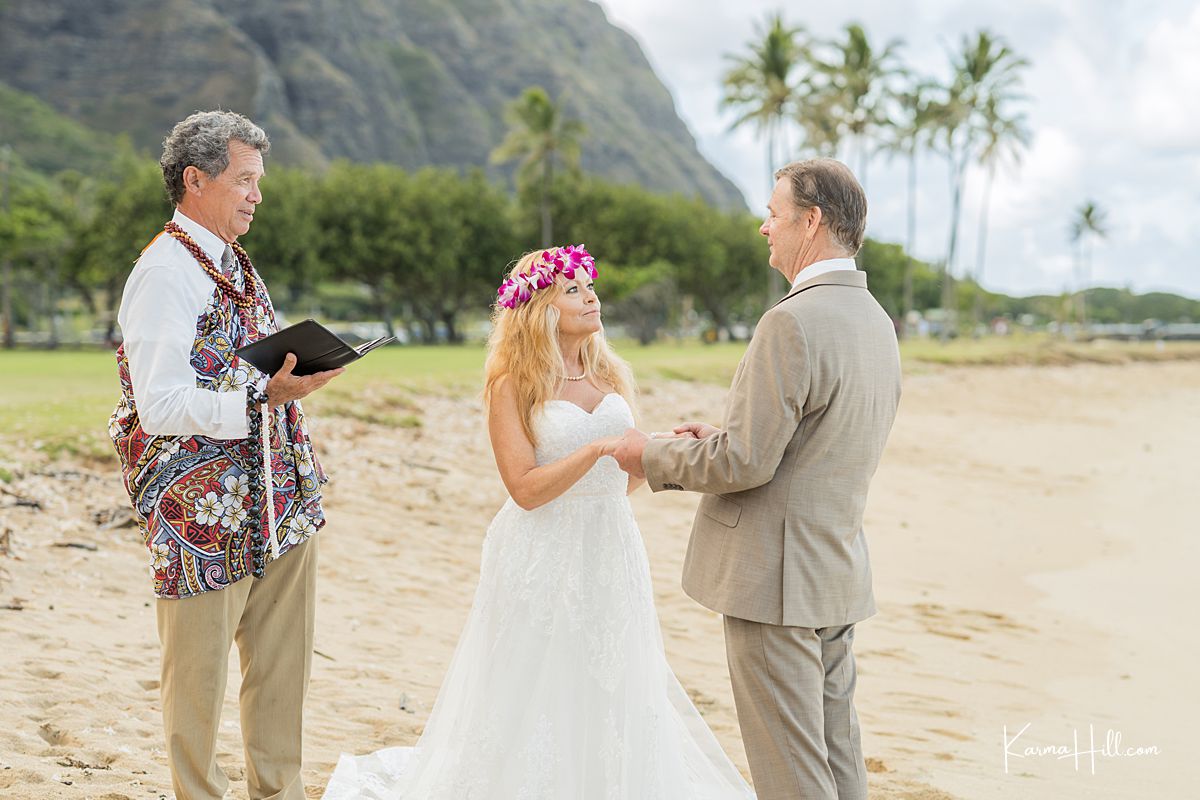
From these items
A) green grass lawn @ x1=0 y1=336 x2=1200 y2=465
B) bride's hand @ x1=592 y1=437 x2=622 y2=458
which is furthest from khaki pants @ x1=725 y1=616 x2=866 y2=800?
green grass lawn @ x1=0 y1=336 x2=1200 y2=465

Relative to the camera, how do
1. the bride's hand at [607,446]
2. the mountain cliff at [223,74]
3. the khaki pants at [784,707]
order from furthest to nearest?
the mountain cliff at [223,74]
the bride's hand at [607,446]
the khaki pants at [784,707]

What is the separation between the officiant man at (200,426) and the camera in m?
3.08

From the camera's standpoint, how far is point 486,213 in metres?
51.7

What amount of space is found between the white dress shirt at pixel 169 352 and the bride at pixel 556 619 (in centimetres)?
98

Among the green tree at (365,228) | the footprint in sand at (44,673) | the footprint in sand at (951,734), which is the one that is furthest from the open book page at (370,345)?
the green tree at (365,228)

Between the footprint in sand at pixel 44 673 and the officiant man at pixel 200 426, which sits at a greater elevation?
the officiant man at pixel 200 426

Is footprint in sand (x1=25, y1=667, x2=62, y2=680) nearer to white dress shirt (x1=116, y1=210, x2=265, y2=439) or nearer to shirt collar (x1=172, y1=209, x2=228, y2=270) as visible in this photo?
white dress shirt (x1=116, y1=210, x2=265, y2=439)

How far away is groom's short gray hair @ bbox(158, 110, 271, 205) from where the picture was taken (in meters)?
3.19

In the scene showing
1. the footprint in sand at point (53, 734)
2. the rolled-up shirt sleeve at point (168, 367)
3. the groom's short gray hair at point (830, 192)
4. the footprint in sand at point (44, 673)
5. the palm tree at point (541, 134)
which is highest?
the palm tree at point (541, 134)

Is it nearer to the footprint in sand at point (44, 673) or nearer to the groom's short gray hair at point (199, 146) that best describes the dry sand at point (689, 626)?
the footprint in sand at point (44, 673)

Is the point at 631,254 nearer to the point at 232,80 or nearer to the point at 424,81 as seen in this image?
the point at 232,80

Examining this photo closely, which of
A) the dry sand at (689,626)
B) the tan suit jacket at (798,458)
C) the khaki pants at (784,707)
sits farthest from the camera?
the dry sand at (689,626)

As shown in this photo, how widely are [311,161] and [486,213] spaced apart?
85527mm

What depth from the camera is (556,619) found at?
12.2 ft
